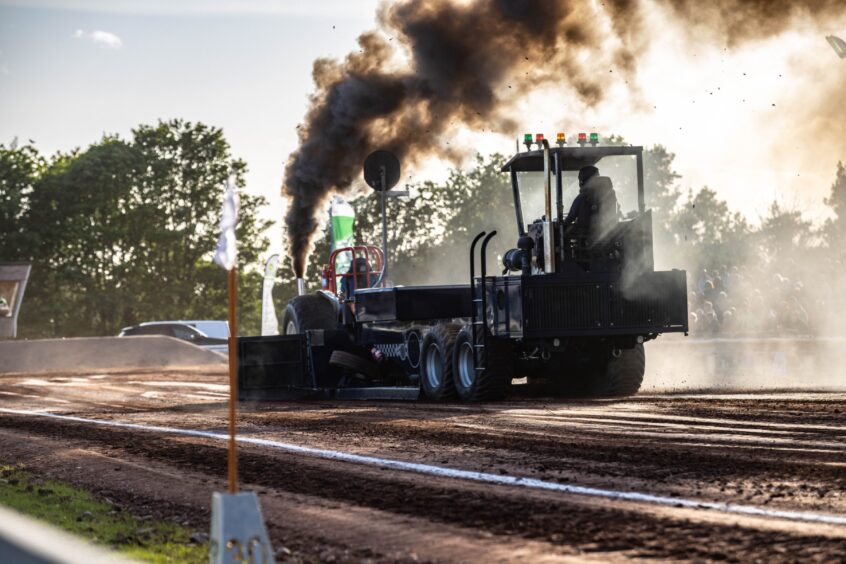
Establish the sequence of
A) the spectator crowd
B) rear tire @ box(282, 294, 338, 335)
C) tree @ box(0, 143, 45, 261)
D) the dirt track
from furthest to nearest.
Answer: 1. tree @ box(0, 143, 45, 261)
2. the spectator crowd
3. rear tire @ box(282, 294, 338, 335)
4. the dirt track

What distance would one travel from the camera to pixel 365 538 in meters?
6.44

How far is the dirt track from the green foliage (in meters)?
58.5

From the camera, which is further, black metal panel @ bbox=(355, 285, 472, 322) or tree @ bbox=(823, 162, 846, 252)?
tree @ bbox=(823, 162, 846, 252)

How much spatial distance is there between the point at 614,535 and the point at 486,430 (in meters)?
5.92

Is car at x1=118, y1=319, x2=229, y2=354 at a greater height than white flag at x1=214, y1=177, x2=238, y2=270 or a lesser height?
greater

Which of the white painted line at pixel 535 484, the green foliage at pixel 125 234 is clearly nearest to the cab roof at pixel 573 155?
the white painted line at pixel 535 484

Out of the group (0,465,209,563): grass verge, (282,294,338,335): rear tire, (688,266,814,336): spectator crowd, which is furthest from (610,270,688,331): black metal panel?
(688,266,814,336): spectator crowd

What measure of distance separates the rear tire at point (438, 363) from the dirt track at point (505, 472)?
0.64m

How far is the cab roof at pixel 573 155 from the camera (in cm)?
1655

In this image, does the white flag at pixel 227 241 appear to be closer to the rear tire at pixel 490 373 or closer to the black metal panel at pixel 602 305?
the black metal panel at pixel 602 305

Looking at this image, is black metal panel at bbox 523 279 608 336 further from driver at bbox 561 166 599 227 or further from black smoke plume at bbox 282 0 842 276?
black smoke plume at bbox 282 0 842 276

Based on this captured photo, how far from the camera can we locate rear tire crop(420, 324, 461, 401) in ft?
56.4

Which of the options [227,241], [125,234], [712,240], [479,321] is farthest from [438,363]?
[125,234]

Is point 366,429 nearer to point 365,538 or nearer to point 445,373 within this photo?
point 445,373
